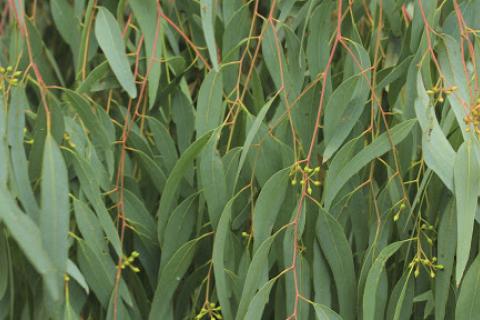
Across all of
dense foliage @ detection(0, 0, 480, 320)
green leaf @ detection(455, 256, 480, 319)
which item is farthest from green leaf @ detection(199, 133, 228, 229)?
green leaf @ detection(455, 256, 480, 319)

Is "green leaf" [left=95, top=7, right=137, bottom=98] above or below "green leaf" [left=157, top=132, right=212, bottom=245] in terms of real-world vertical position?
above

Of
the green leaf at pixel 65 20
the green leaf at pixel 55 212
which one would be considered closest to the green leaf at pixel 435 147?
the green leaf at pixel 55 212

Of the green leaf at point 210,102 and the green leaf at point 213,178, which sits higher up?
the green leaf at point 210,102

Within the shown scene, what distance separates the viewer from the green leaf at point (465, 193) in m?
1.17

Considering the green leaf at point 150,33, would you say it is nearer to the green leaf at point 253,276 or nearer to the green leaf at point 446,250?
the green leaf at point 253,276

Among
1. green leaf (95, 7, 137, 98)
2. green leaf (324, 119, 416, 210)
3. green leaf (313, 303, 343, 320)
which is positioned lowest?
green leaf (313, 303, 343, 320)

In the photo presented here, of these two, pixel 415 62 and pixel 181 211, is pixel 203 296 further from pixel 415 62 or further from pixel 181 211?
pixel 415 62

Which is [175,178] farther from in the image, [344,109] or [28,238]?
[28,238]

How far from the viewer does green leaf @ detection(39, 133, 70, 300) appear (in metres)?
1.06

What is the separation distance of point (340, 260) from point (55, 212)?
0.45 metres

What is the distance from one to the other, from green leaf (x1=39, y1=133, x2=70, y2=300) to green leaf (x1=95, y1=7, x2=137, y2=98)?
0.83 feet

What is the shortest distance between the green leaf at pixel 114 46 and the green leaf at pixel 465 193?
0.47 m

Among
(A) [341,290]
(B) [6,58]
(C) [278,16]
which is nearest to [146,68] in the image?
(C) [278,16]

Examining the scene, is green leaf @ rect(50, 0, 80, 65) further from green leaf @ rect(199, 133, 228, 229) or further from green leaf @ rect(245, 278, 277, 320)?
green leaf @ rect(245, 278, 277, 320)
